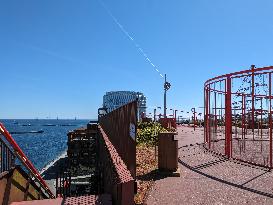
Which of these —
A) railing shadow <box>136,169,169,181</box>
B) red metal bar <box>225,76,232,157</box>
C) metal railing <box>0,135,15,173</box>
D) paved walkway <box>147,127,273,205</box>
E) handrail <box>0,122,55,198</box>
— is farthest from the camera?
red metal bar <box>225,76,232,157</box>

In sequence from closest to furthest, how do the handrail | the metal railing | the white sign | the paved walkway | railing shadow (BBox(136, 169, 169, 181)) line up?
the white sign < the paved walkway < the handrail < the metal railing < railing shadow (BBox(136, 169, 169, 181))

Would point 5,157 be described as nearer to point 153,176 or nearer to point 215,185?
point 153,176

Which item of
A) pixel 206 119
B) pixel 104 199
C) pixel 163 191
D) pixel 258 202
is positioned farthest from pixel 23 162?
pixel 206 119

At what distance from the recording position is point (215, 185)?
7.05m

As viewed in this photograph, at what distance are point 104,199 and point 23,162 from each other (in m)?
3.89

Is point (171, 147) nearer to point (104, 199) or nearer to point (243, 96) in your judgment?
point (104, 199)

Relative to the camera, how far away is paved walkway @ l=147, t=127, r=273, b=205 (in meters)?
6.01

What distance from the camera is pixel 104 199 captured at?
6230mm

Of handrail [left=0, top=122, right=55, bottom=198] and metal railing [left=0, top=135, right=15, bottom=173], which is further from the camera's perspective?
metal railing [left=0, top=135, right=15, bottom=173]

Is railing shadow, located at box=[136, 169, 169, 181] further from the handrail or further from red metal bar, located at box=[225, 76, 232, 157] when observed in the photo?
red metal bar, located at box=[225, 76, 232, 157]

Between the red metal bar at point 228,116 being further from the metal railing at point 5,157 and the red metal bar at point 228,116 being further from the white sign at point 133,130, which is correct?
the metal railing at point 5,157

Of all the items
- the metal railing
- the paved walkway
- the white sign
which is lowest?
the paved walkway

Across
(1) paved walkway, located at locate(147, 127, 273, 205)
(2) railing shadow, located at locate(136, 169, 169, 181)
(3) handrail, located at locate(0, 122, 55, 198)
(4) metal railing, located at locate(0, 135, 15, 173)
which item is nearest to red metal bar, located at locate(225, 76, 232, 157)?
(1) paved walkway, located at locate(147, 127, 273, 205)

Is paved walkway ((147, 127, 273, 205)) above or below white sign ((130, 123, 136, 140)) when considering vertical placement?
below
